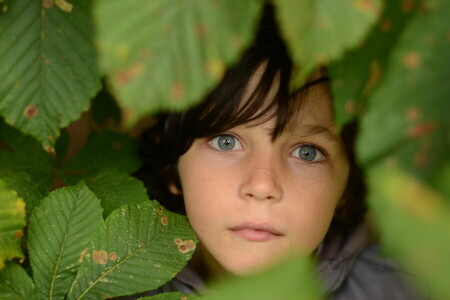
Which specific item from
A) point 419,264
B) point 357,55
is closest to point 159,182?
point 357,55

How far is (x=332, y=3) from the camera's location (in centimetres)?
45

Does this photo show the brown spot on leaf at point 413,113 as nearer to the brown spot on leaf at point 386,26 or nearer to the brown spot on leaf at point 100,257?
the brown spot on leaf at point 386,26

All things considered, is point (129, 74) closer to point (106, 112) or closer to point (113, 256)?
point (113, 256)

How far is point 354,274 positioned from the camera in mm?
1282

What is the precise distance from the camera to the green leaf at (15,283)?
27.6 inches

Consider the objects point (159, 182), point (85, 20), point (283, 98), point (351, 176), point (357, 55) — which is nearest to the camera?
point (357, 55)

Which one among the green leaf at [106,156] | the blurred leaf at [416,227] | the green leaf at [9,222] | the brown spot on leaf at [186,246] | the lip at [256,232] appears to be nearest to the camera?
the blurred leaf at [416,227]

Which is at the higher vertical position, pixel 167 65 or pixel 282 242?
pixel 167 65

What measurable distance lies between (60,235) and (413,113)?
20.0 inches

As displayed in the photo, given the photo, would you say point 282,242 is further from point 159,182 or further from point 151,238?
point 159,182

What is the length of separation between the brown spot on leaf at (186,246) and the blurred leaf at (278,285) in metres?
0.35

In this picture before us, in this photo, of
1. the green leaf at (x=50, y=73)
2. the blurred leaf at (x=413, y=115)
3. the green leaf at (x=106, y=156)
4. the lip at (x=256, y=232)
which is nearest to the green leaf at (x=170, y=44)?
the blurred leaf at (x=413, y=115)

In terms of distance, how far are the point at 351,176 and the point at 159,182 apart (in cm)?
43

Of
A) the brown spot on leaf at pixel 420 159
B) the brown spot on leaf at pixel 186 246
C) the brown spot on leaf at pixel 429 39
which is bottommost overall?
the brown spot on leaf at pixel 186 246
